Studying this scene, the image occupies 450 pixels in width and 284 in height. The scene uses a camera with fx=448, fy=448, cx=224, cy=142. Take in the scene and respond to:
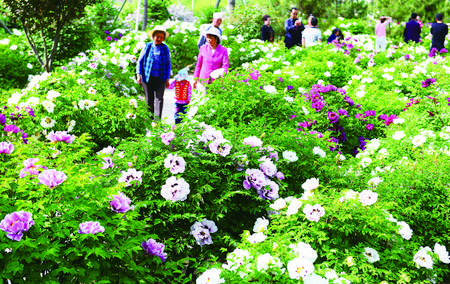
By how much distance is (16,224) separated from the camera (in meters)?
1.96

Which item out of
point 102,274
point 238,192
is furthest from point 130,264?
point 238,192

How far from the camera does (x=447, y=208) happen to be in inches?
130

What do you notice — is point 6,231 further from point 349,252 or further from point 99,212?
point 349,252

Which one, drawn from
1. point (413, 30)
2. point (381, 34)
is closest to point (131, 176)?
point (381, 34)

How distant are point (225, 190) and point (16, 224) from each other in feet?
4.62

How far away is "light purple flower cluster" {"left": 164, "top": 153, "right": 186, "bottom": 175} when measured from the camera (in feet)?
9.63

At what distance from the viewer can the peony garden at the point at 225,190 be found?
7.10 ft

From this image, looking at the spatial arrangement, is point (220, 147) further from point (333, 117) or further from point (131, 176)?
point (333, 117)

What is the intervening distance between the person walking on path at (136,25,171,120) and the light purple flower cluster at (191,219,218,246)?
3.75 metres

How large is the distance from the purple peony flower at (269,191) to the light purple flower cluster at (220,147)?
0.35 meters

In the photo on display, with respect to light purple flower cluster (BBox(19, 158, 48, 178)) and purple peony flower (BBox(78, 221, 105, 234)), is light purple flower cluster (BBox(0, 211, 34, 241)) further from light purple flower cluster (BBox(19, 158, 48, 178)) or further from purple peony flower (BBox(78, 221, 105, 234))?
light purple flower cluster (BBox(19, 158, 48, 178))

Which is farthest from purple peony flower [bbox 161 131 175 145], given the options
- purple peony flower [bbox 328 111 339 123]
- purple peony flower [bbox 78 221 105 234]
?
purple peony flower [bbox 328 111 339 123]

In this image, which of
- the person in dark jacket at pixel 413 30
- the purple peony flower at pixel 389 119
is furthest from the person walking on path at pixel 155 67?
the person in dark jacket at pixel 413 30

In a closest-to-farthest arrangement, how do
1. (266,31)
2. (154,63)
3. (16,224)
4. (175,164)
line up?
(16,224) < (175,164) < (154,63) < (266,31)
